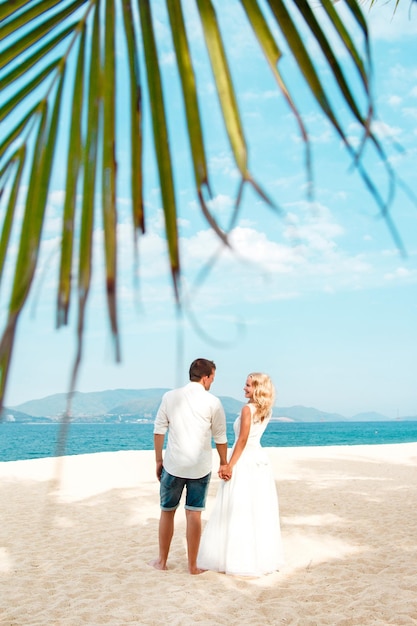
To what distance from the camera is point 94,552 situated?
6.13 metres

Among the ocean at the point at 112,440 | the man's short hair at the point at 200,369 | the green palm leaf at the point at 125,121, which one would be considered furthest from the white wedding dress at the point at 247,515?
the ocean at the point at 112,440

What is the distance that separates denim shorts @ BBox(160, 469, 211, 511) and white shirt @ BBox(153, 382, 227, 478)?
62mm

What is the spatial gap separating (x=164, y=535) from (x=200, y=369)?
1.42m

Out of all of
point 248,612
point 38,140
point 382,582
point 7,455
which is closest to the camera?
point 38,140

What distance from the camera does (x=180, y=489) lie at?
4.70m

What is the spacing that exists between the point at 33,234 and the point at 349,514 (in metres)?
8.32

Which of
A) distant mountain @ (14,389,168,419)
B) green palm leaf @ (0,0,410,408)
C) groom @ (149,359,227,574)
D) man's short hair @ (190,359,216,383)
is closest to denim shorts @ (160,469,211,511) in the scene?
groom @ (149,359,227,574)

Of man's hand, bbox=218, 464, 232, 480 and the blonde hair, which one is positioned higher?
the blonde hair

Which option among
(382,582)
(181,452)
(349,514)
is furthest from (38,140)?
(349,514)

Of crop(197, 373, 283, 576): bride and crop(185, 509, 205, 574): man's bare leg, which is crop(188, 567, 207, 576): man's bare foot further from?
crop(197, 373, 283, 576): bride

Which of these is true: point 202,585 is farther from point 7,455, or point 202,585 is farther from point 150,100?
point 7,455

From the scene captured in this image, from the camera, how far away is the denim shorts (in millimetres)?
4613

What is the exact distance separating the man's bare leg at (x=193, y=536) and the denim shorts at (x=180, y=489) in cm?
6

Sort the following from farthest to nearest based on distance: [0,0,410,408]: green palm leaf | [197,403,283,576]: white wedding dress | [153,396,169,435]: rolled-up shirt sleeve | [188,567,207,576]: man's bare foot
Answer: [188,567,207,576]: man's bare foot
[197,403,283,576]: white wedding dress
[153,396,169,435]: rolled-up shirt sleeve
[0,0,410,408]: green palm leaf
